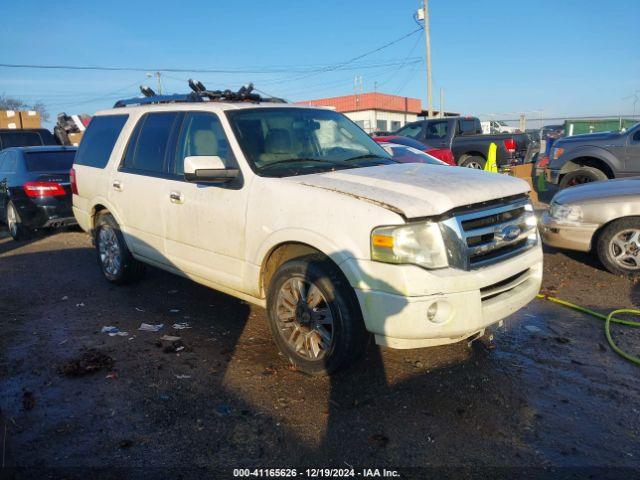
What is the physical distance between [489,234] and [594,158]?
884cm

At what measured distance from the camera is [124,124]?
17.8 feet

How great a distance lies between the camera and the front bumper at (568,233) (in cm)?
600

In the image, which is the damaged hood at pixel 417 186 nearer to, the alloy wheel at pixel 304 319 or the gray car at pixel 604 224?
the alloy wheel at pixel 304 319

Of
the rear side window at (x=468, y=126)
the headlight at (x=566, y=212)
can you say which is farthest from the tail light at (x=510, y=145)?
the headlight at (x=566, y=212)

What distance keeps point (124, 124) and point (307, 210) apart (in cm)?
307

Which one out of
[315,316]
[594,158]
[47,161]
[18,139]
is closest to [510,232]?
[315,316]

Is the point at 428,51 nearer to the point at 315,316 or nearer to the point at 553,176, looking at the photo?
the point at 553,176

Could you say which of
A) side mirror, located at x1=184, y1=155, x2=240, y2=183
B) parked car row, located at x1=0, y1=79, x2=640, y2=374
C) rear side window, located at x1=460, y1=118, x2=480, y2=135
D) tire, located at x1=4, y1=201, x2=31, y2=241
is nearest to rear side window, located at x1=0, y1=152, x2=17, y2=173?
tire, located at x1=4, y1=201, x2=31, y2=241

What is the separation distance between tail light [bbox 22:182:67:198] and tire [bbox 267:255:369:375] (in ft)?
20.7

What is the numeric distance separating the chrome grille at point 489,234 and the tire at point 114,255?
147 inches

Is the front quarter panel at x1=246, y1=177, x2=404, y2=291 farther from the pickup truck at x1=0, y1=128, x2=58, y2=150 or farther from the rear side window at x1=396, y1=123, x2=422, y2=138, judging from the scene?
the rear side window at x1=396, y1=123, x2=422, y2=138

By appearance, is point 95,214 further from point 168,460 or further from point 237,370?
point 168,460

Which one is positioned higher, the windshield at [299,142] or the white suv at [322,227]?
the windshield at [299,142]

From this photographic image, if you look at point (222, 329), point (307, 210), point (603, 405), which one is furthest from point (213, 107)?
point (603, 405)
